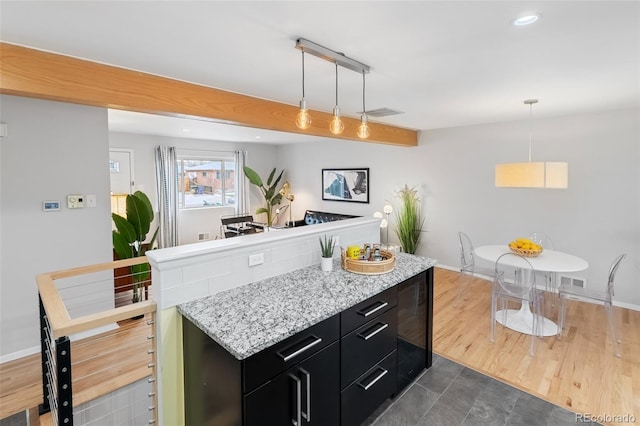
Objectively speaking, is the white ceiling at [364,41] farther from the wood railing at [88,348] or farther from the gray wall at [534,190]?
the wood railing at [88,348]

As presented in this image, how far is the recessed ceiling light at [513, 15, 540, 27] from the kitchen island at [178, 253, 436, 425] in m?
1.56

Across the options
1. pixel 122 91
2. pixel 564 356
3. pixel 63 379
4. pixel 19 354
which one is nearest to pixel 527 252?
pixel 564 356

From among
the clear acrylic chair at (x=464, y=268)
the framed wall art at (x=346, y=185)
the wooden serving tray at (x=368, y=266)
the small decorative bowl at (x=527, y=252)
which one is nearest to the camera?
the wooden serving tray at (x=368, y=266)

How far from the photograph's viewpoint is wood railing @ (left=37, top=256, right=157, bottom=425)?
4.50 ft

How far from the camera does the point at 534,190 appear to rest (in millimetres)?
4340

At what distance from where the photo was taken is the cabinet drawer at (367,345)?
1775mm

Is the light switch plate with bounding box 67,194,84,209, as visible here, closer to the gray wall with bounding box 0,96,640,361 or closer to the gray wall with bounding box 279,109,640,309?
the gray wall with bounding box 0,96,640,361

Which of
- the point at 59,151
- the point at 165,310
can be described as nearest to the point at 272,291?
the point at 165,310

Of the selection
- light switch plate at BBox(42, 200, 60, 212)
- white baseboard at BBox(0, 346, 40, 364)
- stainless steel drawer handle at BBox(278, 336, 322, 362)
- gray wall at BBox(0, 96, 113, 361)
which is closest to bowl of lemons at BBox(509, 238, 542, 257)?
stainless steel drawer handle at BBox(278, 336, 322, 362)

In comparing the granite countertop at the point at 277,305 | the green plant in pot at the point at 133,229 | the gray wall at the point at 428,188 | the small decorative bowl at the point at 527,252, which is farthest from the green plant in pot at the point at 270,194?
the granite countertop at the point at 277,305

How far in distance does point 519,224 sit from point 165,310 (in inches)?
180

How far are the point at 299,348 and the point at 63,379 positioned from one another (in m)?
1.00

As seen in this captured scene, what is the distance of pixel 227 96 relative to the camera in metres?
2.87

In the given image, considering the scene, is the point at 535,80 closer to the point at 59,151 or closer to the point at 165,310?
the point at 165,310
